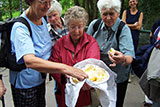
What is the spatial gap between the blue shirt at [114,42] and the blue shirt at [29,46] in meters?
0.73

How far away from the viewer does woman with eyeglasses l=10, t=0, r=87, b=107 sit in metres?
1.36

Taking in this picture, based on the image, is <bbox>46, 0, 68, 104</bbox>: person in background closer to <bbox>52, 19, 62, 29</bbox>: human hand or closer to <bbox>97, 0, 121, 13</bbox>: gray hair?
<bbox>52, 19, 62, 29</bbox>: human hand

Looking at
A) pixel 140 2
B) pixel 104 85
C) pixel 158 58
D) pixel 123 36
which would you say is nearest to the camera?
pixel 104 85

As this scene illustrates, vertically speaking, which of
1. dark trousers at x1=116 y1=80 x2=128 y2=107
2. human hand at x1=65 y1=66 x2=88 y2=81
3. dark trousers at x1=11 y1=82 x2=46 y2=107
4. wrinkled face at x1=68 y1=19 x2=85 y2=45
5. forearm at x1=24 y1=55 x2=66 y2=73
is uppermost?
wrinkled face at x1=68 y1=19 x2=85 y2=45

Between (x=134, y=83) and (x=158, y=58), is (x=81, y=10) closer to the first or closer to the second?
(x=158, y=58)

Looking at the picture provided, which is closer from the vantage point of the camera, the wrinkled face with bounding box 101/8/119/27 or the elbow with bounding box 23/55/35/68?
the elbow with bounding box 23/55/35/68

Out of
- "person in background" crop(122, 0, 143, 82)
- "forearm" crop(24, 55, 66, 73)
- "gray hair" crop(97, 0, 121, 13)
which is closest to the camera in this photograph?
"forearm" crop(24, 55, 66, 73)

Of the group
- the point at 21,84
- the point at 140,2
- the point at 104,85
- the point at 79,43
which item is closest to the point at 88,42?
the point at 79,43

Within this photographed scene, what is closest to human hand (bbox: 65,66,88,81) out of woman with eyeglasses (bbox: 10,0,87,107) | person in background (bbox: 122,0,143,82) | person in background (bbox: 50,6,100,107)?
woman with eyeglasses (bbox: 10,0,87,107)

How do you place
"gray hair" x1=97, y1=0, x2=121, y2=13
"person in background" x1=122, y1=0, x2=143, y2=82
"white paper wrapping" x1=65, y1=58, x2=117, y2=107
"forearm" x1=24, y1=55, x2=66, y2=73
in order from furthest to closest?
"person in background" x1=122, y1=0, x2=143, y2=82
"gray hair" x1=97, y1=0, x2=121, y2=13
"white paper wrapping" x1=65, y1=58, x2=117, y2=107
"forearm" x1=24, y1=55, x2=66, y2=73

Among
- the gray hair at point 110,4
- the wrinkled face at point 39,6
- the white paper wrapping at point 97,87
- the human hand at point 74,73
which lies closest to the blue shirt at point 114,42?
the gray hair at point 110,4

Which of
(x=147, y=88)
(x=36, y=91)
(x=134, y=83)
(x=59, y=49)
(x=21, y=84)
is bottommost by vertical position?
(x=134, y=83)

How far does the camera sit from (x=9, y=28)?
1.60 metres

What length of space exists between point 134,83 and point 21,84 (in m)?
3.18
